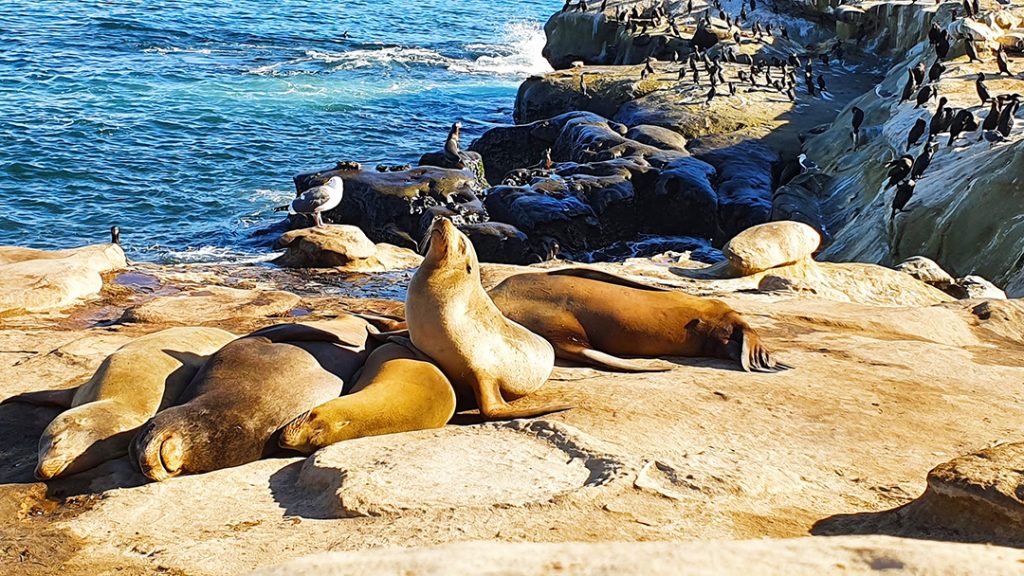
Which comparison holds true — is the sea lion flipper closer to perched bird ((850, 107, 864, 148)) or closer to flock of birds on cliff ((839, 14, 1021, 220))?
flock of birds on cliff ((839, 14, 1021, 220))

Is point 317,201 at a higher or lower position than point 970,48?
lower

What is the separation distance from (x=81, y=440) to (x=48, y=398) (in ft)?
3.01

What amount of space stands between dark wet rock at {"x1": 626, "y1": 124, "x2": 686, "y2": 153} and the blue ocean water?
6418 mm

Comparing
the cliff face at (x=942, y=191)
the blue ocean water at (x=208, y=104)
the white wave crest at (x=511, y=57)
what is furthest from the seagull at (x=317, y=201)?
the white wave crest at (x=511, y=57)

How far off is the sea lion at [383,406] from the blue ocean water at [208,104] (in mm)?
12288

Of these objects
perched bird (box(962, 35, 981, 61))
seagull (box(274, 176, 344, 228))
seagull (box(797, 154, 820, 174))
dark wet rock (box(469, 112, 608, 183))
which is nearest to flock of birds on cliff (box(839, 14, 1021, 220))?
perched bird (box(962, 35, 981, 61))

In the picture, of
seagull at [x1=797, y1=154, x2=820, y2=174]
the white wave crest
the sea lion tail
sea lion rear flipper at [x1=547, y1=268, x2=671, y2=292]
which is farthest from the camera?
the white wave crest

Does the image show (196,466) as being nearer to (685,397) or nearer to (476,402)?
(476,402)

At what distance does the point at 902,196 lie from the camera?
12.9 meters

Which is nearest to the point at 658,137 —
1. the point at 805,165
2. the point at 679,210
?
the point at 805,165

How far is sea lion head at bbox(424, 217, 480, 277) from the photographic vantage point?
552cm

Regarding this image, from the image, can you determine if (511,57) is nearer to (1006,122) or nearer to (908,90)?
(908,90)

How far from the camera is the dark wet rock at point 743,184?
18234mm

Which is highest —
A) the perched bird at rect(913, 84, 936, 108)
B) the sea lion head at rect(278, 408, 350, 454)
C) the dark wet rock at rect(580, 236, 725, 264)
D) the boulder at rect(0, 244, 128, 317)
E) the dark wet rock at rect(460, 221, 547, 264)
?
the perched bird at rect(913, 84, 936, 108)
